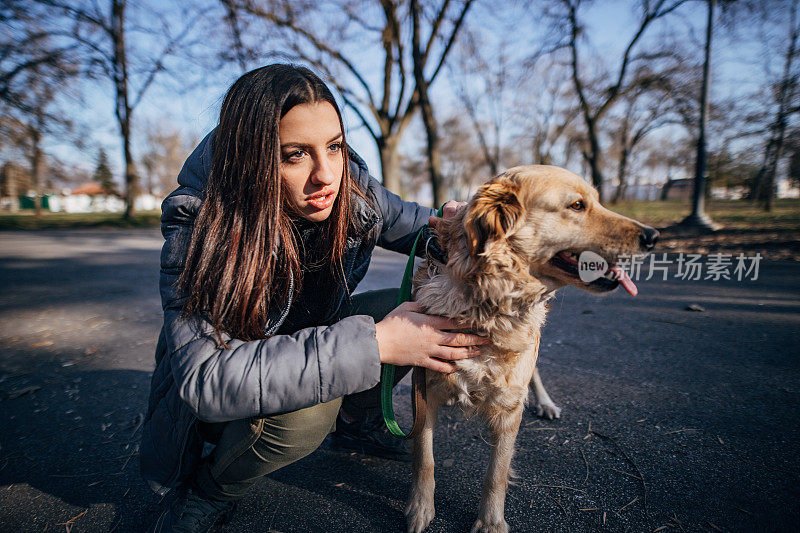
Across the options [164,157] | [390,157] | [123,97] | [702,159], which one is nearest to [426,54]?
[390,157]

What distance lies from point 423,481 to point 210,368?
3.45 ft

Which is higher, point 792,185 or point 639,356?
point 792,185

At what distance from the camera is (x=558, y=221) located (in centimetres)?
174

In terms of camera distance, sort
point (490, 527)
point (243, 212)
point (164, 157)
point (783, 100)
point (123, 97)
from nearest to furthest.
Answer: point (243, 212), point (490, 527), point (783, 100), point (123, 97), point (164, 157)

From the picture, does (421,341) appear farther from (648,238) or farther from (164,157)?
(164,157)

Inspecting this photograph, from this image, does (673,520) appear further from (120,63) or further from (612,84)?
(120,63)

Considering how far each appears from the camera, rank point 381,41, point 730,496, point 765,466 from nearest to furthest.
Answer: point 730,496
point 765,466
point 381,41

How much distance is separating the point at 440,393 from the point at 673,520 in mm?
1073

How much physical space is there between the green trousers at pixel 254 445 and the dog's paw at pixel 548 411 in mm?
1371

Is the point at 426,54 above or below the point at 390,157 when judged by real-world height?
above

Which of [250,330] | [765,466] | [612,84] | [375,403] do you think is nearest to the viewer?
[250,330]

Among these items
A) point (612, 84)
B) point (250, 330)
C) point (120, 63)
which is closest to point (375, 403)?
point (250, 330)

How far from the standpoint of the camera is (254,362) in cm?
130

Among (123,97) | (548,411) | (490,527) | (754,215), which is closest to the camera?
(490,527)
